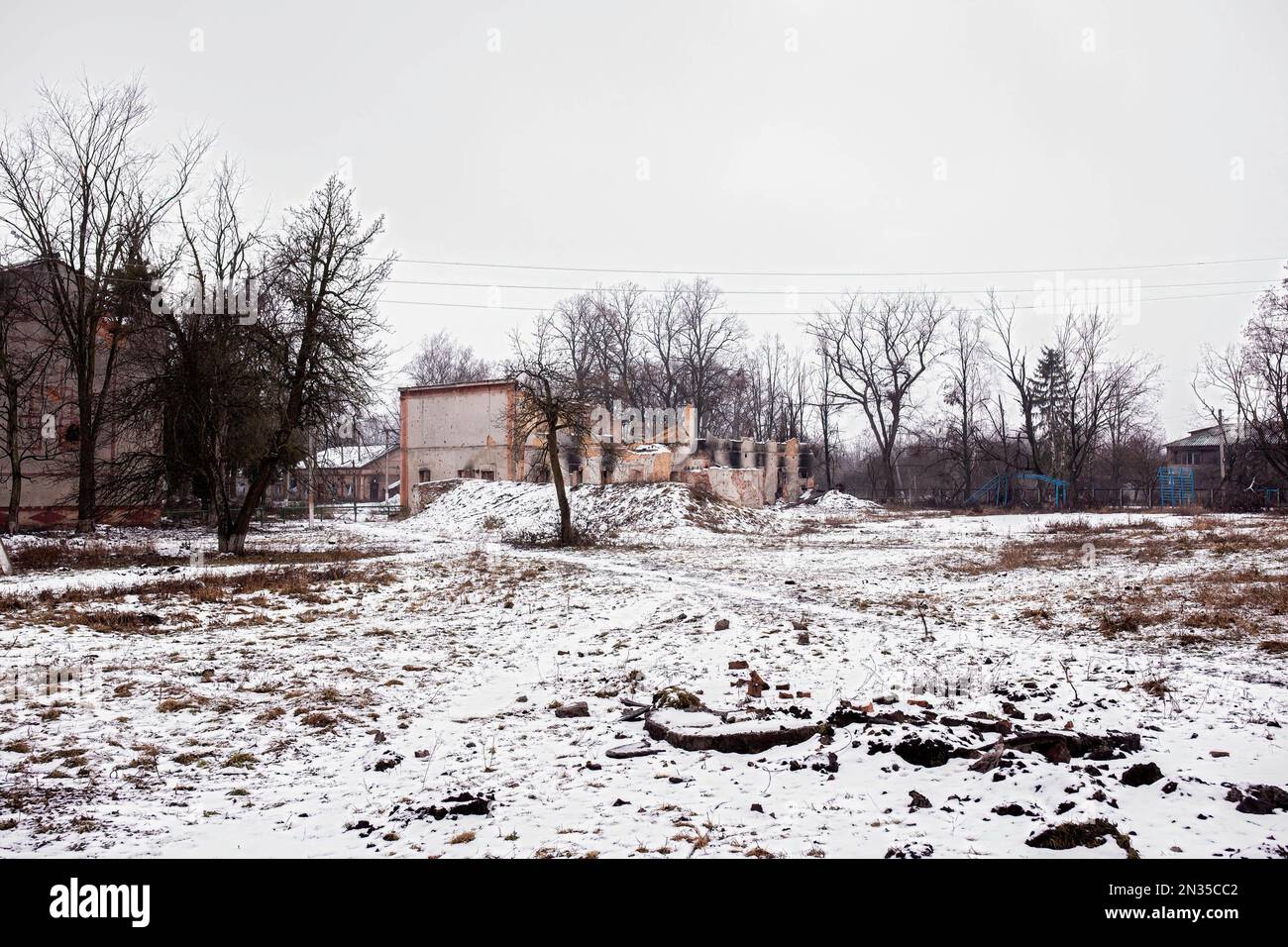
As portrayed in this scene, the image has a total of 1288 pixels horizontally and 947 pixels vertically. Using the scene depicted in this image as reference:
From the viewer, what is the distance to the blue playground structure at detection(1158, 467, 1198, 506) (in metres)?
49.1

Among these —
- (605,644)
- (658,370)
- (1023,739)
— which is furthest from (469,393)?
(1023,739)

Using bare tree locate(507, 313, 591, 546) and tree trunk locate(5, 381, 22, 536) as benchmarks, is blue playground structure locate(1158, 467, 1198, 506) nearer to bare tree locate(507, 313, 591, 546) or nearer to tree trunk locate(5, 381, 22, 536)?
bare tree locate(507, 313, 591, 546)

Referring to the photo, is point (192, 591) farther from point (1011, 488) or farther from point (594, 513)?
point (1011, 488)

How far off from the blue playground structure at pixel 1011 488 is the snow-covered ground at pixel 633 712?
111ft

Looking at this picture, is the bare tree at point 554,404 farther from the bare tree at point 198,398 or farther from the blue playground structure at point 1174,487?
the blue playground structure at point 1174,487

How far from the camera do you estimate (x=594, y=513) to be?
3123 cm

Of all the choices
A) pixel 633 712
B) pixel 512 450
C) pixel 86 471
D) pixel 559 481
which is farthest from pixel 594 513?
pixel 633 712

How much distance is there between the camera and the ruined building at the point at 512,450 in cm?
4125

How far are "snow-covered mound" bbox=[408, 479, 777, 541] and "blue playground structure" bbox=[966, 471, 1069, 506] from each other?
2216cm

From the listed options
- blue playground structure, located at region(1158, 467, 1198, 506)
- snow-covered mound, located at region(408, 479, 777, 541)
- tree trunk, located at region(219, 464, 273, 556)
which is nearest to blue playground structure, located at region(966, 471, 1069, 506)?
blue playground structure, located at region(1158, 467, 1198, 506)

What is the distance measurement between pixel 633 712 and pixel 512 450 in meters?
35.7

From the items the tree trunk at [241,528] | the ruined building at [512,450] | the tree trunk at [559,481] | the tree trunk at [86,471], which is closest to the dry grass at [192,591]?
the tree trunk at [241,528]

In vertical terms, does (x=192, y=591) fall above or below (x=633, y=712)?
above
